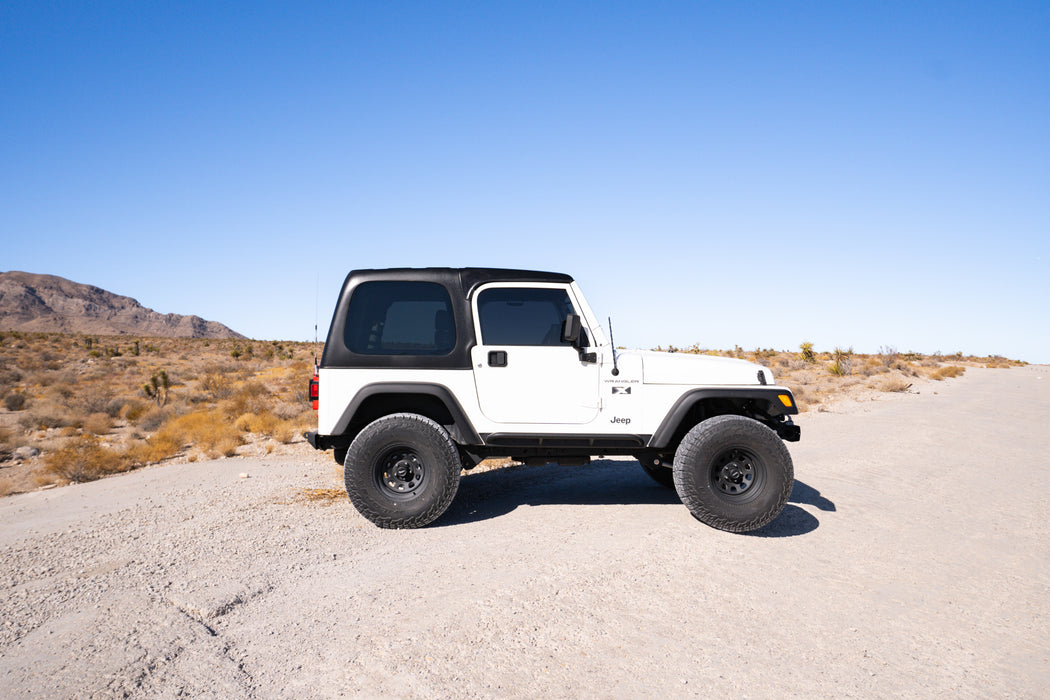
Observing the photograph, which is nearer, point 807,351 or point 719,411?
point 719,411

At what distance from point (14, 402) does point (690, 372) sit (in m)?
19.0

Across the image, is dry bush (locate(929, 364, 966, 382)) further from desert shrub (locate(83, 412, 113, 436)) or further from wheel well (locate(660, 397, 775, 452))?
desert shrub (locate(83, 412, 113, 436))

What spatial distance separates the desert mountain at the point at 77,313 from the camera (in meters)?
130

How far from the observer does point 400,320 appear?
5.35m

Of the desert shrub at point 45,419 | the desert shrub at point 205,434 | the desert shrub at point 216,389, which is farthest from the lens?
the desert shrub at point 216,389

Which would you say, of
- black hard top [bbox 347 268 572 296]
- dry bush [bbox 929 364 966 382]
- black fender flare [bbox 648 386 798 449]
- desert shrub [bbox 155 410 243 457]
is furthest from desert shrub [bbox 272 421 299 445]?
dry bush [bbox 929 364 966 382]

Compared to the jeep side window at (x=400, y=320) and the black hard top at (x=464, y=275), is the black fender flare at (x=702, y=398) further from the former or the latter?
the jeep side window at (x=400, y=320)

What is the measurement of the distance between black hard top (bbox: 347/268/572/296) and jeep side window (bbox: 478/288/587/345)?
111 mm

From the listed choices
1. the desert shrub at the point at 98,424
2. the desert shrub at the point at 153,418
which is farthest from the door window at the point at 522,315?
the desert shrub at the point at 98,424

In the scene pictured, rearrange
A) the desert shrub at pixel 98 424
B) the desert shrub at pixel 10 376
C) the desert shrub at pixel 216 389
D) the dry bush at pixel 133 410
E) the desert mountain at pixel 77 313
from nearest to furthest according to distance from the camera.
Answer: the desert shrub at pixel 98 424 < the dry bush at pixel 133 410 < the desert shrub at pixel 216 389 < the desert shrub at pixel 10 376 < the desert mountain at pixel 77 313

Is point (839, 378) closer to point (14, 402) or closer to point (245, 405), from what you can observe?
point (245, 405)

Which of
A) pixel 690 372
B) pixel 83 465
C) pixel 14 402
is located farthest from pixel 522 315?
pixel 14 402

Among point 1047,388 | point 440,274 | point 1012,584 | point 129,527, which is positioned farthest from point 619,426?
point 1047,388

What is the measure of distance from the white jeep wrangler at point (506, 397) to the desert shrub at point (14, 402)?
15.9 meters
